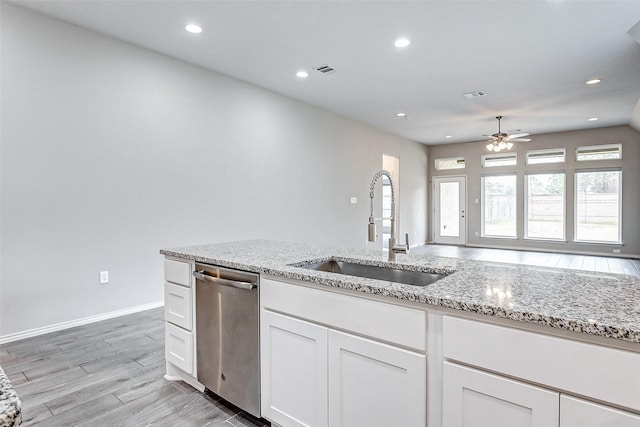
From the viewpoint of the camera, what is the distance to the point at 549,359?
979mm

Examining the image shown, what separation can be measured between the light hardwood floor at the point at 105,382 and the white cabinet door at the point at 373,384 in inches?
27.6

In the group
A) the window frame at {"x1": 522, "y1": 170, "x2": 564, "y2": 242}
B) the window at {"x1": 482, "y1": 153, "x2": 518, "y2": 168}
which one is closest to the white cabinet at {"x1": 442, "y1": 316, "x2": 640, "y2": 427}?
the window frame at {"x1": 522, "y1": 170, "x2": 564, "y2": 242}

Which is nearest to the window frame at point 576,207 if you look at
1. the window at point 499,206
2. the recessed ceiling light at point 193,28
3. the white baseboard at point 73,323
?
the window at point 499,206

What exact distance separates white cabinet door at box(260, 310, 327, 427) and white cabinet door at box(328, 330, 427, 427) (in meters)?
0.06

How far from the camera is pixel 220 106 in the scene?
14.9 ft

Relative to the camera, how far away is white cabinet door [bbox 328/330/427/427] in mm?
1235

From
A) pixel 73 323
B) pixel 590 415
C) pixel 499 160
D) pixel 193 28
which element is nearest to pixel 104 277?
pixel 73 323

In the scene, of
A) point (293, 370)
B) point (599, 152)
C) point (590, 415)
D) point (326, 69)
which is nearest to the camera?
point (590, 415)

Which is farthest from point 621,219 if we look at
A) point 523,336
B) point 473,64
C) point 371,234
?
point 523,336

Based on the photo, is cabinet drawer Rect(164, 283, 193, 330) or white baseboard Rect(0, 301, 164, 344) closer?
cabinet drawer Rect(164, 283, 193, 330)

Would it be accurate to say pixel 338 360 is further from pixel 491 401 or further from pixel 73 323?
pixel 73 323

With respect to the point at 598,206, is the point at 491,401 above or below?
below

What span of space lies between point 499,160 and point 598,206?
2.37 metres

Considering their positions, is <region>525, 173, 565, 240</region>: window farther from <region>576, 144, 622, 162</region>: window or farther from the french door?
the french door
